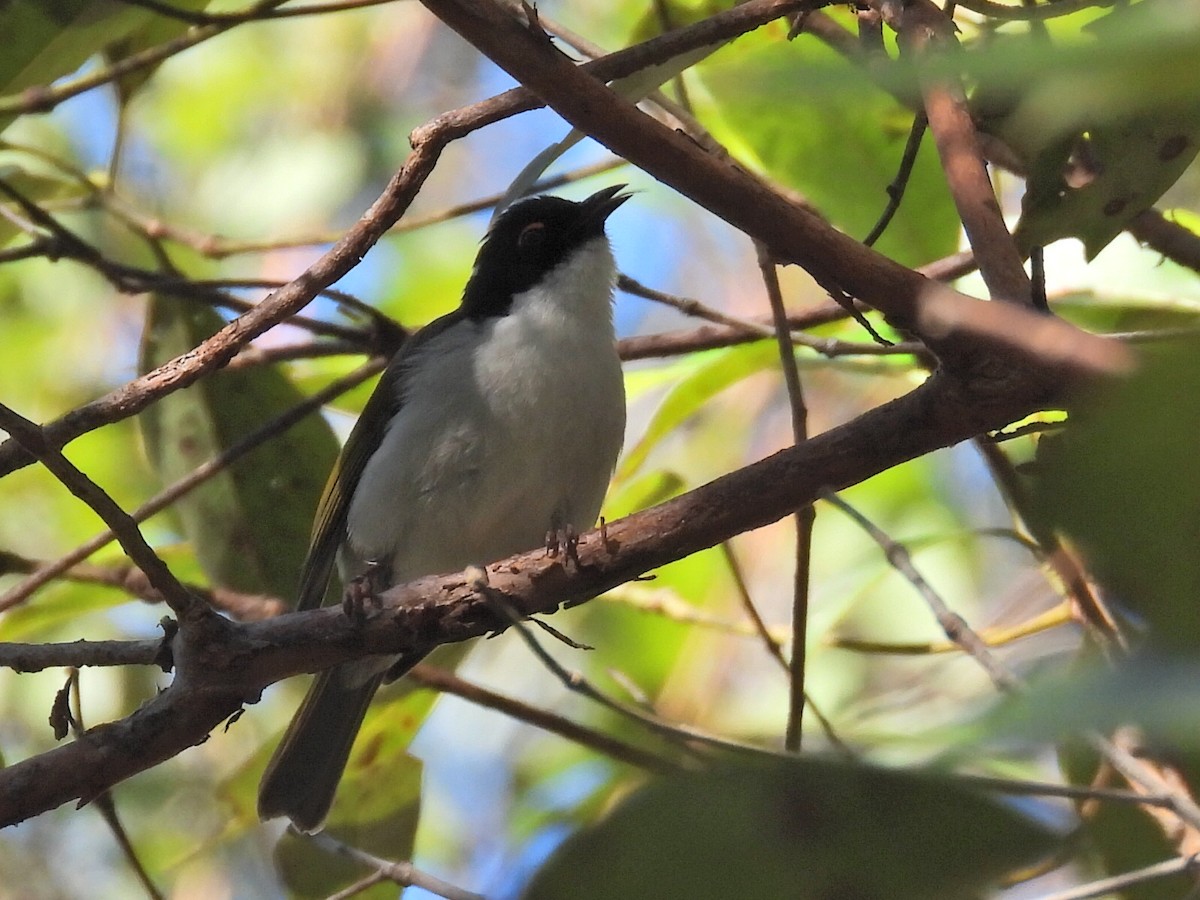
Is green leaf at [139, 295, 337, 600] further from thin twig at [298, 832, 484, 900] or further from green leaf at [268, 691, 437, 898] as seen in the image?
thin twig at [298, 832, 484, 900]

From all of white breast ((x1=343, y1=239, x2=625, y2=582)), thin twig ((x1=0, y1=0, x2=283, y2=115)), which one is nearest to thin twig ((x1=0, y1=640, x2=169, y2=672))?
white breast ((x1=343, y1=239, x2=625, y2=582))

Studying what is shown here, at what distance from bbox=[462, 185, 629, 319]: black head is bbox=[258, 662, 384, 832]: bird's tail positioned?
117 centimetres

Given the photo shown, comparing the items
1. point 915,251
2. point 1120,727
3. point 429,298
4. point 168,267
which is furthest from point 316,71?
point 1120,727

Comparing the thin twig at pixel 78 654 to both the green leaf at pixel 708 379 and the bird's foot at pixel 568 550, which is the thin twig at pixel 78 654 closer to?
the bird's foot at pixel 568 550

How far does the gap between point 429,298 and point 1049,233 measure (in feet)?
13.3

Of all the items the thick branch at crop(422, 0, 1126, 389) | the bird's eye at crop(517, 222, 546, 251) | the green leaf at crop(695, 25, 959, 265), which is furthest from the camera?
the bird's eye at crop(517, 222, 546, 251)

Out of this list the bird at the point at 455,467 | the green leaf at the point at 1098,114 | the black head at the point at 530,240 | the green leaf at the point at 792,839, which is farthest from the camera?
the black head at the point at 530,240

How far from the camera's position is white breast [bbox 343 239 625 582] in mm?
3754

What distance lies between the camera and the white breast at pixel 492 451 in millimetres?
3754

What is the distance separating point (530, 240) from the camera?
4.55m

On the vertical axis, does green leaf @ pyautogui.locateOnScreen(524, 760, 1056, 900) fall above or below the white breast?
below

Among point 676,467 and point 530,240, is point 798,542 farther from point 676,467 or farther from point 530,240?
point 676,467

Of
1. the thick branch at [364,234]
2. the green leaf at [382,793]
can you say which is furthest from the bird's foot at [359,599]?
the green leaf at [382,793]

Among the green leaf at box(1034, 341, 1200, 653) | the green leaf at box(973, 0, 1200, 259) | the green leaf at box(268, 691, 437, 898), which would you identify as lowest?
the green leaf at box(1034, 341, 1200, 653)
